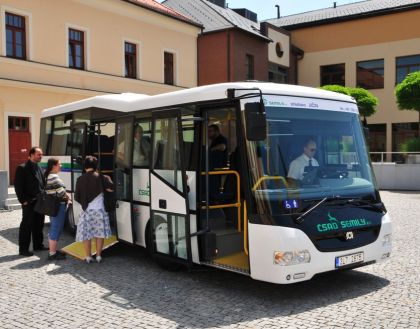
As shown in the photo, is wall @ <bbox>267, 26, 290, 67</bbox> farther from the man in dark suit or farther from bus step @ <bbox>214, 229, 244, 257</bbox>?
bus step @ <bbox>214, 229, 244, 257</bbox>

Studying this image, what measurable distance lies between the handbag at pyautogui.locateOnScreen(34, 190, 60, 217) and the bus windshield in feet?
12.9

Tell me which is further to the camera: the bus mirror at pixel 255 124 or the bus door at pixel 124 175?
the bus door at pixel 124 175

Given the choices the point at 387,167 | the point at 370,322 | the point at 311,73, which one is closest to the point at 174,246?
the point at 370,322

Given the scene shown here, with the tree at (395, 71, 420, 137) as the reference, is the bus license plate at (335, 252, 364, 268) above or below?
below

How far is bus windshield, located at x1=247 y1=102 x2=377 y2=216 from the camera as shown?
5.93 meters

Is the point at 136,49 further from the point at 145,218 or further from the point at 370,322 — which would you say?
the point at 370,322

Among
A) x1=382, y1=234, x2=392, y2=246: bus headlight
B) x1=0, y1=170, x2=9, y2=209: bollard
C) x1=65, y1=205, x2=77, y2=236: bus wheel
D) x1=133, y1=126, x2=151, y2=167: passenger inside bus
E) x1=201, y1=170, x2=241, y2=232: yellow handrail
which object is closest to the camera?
x1=382, y1=234, x2=392, y2=246: bus headlight

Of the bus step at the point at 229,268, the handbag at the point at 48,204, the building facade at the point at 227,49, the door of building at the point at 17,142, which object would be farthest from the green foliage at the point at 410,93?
the bus step at the point at 229,268

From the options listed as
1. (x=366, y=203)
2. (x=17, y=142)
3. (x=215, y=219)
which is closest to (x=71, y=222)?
(x=215, y=219)

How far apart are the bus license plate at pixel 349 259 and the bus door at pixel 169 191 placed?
77.9 inches

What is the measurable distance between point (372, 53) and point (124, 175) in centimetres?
3028

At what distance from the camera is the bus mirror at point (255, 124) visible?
570cm

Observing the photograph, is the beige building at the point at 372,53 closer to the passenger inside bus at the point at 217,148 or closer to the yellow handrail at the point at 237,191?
the passenger inside bus at the point at 217,148

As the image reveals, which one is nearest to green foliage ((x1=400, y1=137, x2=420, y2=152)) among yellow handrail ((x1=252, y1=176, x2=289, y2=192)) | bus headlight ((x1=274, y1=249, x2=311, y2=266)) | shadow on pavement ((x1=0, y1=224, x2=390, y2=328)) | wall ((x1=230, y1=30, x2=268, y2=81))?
wall ((x1=230, y1=30, x2=268, y2=81))
